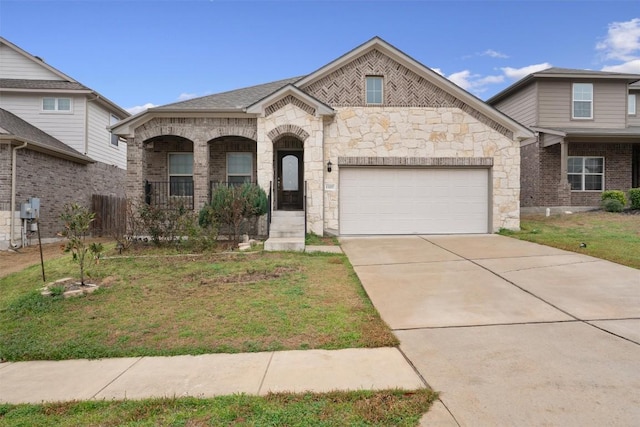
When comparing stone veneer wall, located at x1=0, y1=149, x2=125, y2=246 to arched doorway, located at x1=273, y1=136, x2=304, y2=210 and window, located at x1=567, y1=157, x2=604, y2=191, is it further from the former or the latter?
window, located at x1=567, y1=157, x2=604, y2=191

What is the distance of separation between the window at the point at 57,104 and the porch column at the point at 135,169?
715 cm

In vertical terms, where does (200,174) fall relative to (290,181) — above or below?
above

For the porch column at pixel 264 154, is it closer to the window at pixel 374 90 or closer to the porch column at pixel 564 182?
the window at pixel 374 90

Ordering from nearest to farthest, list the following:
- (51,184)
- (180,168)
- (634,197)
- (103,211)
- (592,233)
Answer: (592,233) < (180,168) < (51,184) < (634,197) < (103,211)

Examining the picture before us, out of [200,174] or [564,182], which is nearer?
[200,174]

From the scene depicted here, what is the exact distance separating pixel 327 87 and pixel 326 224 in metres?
4.79

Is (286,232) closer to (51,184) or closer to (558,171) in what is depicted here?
(51,184)

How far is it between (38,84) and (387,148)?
16.1m

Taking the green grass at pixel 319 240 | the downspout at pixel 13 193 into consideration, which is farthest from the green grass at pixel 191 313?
the downspout at pixel 13 193

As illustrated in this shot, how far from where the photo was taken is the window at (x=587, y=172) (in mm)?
16812

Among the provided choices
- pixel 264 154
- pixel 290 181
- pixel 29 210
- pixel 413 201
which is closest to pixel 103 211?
pixel 29 210

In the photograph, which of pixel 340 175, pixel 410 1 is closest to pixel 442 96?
pixel 410 1

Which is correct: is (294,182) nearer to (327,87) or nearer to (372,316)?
(327,87)

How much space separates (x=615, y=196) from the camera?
51.9ft
